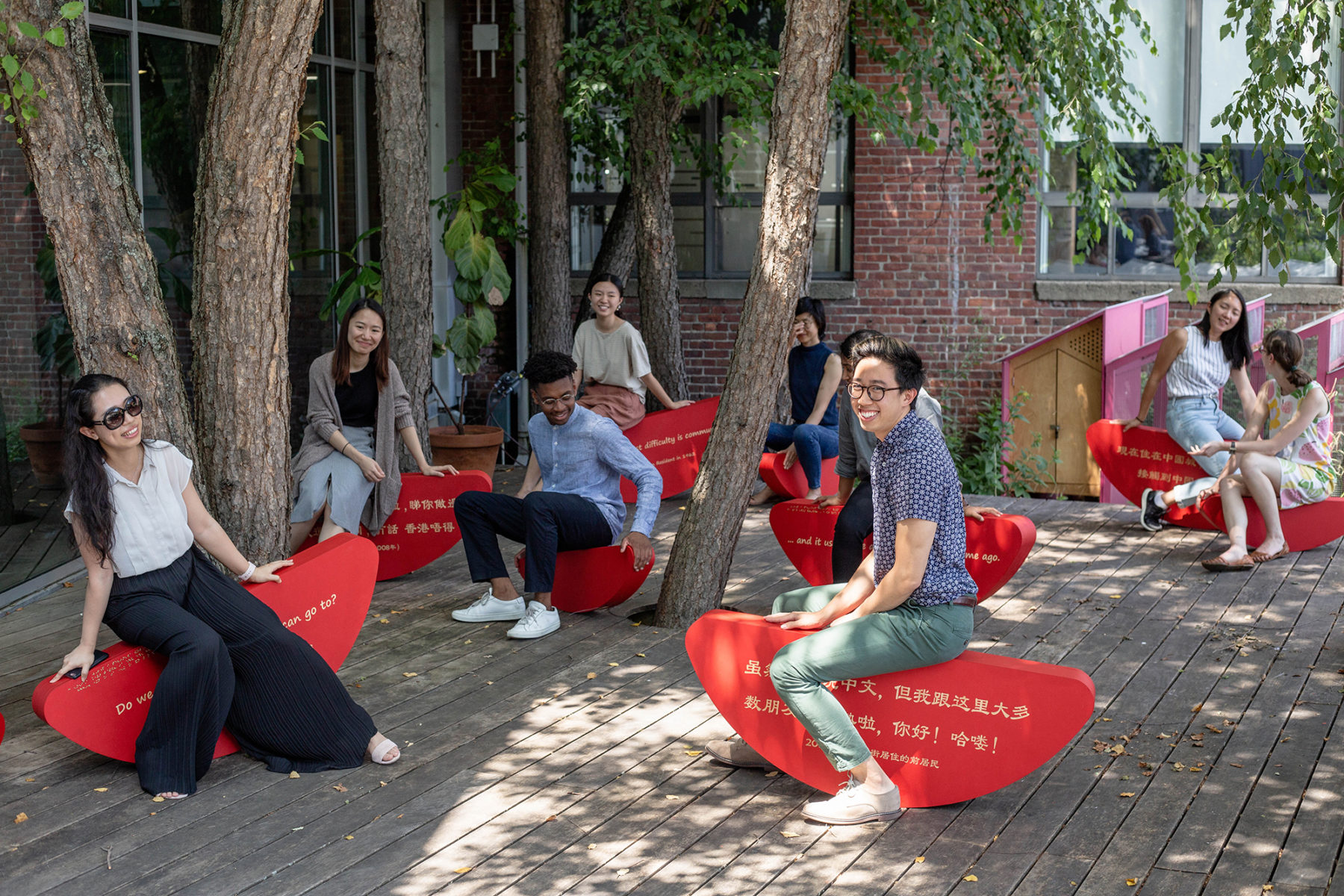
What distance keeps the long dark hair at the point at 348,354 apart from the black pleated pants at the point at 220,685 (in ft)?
6.67

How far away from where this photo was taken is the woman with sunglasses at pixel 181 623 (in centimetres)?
418

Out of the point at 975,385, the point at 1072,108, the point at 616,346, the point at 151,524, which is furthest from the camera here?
the point at 975,385

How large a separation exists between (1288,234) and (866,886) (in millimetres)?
3075

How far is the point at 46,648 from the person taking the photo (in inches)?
226

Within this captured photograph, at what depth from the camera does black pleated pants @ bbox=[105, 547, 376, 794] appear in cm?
418

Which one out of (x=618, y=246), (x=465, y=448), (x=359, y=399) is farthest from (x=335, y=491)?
(x=618, y=246)

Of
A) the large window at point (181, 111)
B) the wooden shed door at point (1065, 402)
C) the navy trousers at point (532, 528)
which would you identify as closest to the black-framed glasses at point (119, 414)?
the navy trousers at point (532, 528)

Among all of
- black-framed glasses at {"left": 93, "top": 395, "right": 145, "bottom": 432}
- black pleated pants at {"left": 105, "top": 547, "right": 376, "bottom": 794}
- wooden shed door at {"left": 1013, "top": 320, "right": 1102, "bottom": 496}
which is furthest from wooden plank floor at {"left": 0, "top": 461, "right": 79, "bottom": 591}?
wooden shed door at {"left": 1013, "top": 320, "right": 1102, "bottom": 496}

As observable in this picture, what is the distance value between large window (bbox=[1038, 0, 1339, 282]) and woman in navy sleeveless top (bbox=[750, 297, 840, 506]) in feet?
10.6

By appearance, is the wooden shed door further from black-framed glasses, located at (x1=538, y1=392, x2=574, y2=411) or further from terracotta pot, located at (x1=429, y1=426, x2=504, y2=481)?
black-framed glasses, located at (x1=538, y1=392, x2=574, y2=411)

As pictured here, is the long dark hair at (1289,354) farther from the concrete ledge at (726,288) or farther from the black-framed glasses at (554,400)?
the concrete ledge at (726,288)

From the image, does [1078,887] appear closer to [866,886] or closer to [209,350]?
[866,886]

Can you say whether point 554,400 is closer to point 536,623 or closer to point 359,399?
point 536,623

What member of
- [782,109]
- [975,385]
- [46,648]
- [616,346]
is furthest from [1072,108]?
[46,648]
